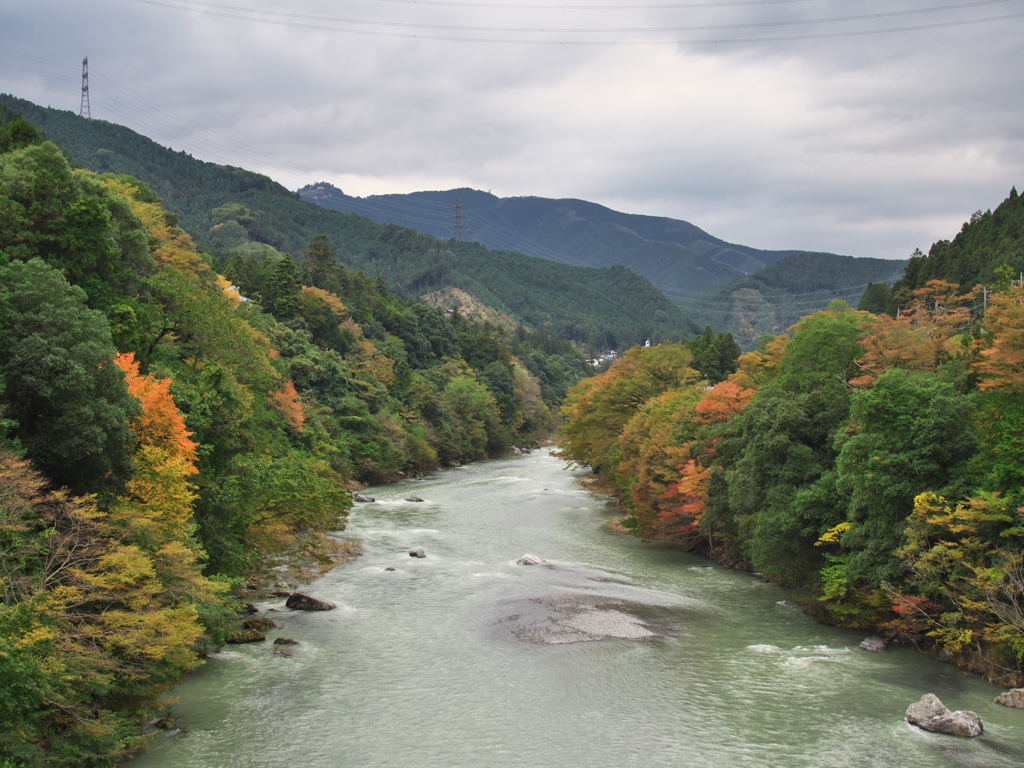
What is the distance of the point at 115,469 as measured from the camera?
80.6ft

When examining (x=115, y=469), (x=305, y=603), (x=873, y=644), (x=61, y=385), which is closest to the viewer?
(x=61, y=385)

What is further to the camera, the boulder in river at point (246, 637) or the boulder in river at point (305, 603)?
the boulder in river at point (305, 603)

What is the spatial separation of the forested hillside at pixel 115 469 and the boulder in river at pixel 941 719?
67.9ft

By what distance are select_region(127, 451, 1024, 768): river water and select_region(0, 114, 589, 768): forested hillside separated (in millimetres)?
2730

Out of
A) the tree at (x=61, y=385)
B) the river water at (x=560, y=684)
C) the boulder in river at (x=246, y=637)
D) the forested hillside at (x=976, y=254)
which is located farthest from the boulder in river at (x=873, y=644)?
the forested hillside at (x=976, y=254)

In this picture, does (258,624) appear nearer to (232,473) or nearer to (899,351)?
(232,473)

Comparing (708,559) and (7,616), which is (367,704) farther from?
(708,559)

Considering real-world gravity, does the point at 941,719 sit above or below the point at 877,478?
below

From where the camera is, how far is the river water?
20.4 meters

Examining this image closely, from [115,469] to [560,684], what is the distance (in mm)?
16004

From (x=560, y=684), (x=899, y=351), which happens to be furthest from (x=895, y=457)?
(x=560, y=684)

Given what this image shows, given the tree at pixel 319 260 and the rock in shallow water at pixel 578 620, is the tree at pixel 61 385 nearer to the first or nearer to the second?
the rock in shallow water at pixel 578 620

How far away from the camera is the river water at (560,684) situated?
66.9 ft

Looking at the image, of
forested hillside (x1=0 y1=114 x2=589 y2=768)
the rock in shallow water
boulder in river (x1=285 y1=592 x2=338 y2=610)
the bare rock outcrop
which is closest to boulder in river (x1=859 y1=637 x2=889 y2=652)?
the rock in shallow water
